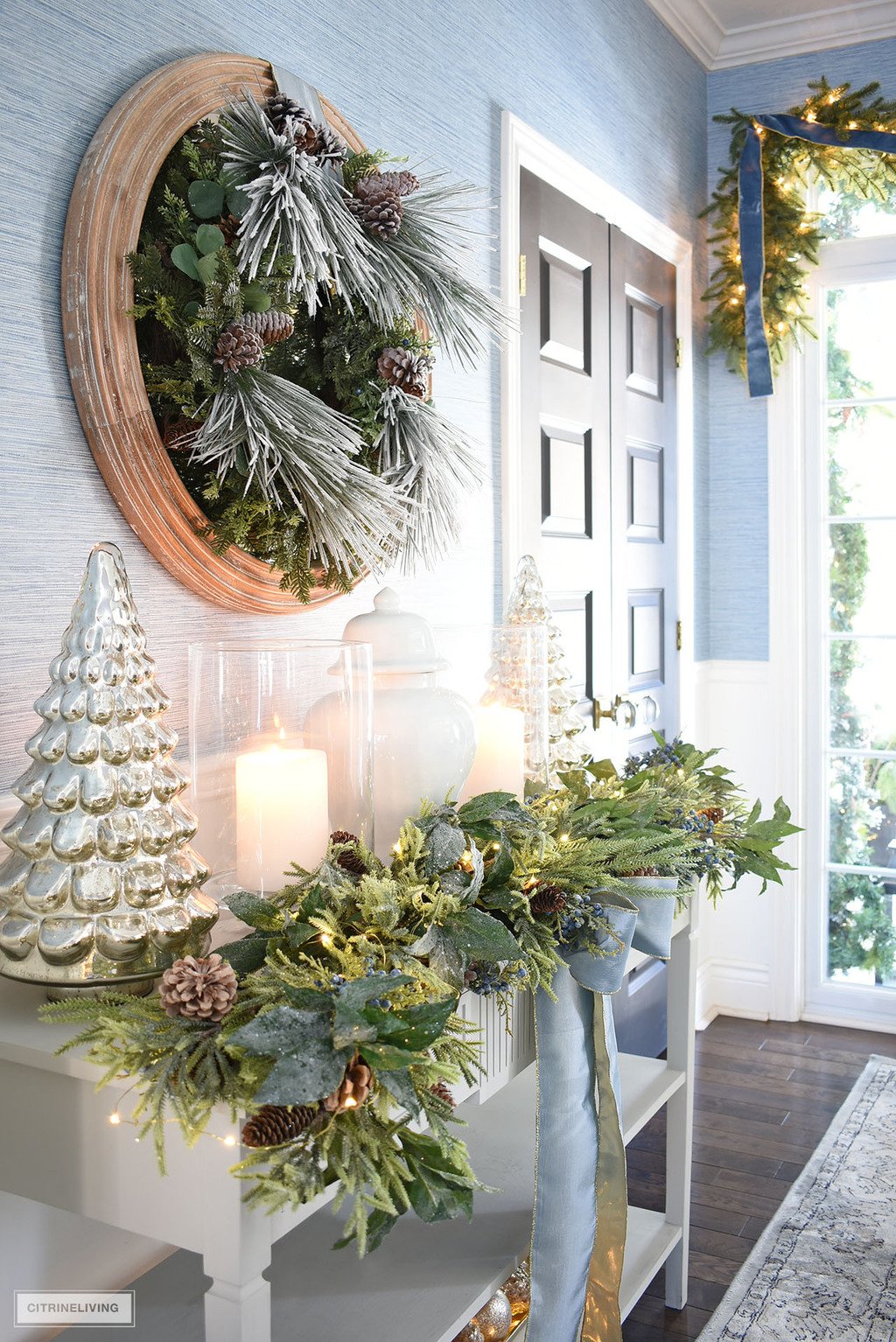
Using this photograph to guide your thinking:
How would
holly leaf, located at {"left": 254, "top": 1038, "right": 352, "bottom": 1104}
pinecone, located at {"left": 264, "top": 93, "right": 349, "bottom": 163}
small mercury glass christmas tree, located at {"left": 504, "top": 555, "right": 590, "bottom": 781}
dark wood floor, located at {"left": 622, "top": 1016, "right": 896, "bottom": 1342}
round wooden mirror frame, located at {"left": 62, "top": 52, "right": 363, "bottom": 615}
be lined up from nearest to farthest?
holly leaf, located at {"left": 254, "top": 1038, "right": 352, "bottom": 1104}
round wooden mirror frame, located at {"left": 62, "top": 52, "right": 363, "bottom": 615}
pinecone, located at {"left": 264, "top": 93, "right": 349, "bottom": 163}
small mercury glass christmas tree, located at {"left": 504, "top": 555, "right": 590, "bottom": 781}
dark wood floor, located at {"left": 622, "top": 1016, "right": 896, "bottom": 1342}

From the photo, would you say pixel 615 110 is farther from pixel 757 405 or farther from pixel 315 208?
pixel 315 208

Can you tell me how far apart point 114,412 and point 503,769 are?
64 cm

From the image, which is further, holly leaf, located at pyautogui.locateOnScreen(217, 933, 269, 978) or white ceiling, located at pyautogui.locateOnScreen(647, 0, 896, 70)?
white ceiling, located at pyautogui.locateOnScreen(647, 0, 896, 70)

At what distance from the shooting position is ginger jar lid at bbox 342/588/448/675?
4.25 ft

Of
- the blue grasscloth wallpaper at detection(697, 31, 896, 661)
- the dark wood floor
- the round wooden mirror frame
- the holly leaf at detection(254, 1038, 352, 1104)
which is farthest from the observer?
the blue grasscloth wallpaper at detection(697, 31, 896, 661)

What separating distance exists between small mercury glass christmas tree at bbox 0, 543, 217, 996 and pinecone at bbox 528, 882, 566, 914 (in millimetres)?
339

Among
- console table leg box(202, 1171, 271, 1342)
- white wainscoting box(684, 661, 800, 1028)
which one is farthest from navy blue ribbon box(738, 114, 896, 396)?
console table leg box(202, 1171, 271, 1342)

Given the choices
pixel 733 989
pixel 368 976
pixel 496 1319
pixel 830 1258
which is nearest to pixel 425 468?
pixel 368 976

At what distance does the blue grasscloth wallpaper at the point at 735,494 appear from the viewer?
3.32 metres

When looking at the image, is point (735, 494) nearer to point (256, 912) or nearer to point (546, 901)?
point (546, 901)

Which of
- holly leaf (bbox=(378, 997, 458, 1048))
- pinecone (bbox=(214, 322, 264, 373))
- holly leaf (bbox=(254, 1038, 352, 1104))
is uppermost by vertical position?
pinecone (bbox=(214, 322, 264, 373))

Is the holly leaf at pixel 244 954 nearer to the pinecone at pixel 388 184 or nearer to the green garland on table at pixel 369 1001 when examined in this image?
the green garland on table at pixel 369 1001

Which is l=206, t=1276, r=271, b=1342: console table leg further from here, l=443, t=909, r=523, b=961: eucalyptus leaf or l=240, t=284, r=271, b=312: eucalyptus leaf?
l=240, t=284, r=271, b=312: eucalyptus leaf

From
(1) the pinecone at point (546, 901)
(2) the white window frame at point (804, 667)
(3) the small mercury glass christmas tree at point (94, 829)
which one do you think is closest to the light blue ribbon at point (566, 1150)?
(1) the pinecone at point (546, 901)
